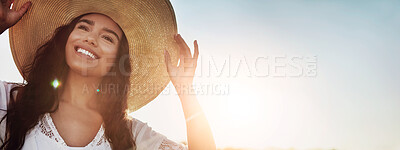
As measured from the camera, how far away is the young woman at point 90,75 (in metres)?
2.91

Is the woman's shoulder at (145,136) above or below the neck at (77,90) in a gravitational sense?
below

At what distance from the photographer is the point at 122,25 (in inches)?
134

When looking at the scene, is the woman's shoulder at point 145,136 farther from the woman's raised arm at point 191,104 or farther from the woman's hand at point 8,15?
the woman's hand at point 8,15

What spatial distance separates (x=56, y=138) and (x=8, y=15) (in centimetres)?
119

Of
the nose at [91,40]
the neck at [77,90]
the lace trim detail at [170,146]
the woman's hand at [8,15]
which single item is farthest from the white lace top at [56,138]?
the nose at [91,40]

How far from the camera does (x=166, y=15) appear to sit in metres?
3.36

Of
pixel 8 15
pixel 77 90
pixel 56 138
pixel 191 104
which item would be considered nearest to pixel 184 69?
pixel 191 104

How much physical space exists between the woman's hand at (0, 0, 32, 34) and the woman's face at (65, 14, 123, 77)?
19.2 inches

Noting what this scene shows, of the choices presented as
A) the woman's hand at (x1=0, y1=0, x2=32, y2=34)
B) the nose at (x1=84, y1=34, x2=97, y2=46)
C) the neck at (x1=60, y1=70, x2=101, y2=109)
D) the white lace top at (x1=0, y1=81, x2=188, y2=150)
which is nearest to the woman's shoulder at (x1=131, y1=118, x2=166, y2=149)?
the white lace top at (x1=0, y1=81, x2=188, y2=150)

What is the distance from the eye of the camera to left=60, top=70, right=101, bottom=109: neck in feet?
10.6

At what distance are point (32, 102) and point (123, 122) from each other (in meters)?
0.91

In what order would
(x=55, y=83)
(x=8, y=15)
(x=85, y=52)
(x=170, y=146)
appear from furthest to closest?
1. (x=55, y=83)
2. (x=170, y=146)
3. (x=85, y=52)
4. (x=8, y=15)

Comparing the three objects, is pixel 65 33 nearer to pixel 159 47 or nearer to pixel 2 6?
pixel 2 6

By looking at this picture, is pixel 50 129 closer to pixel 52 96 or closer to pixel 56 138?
pixel 56 138
